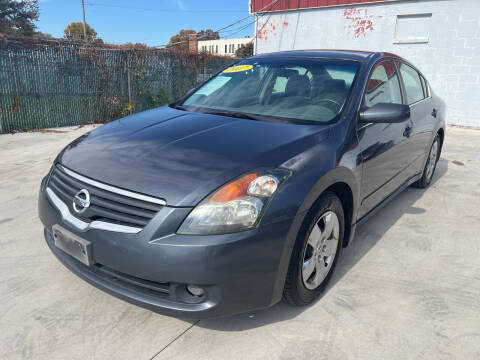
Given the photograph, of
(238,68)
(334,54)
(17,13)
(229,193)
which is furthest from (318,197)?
(17,13)

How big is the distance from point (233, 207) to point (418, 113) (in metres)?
2.78

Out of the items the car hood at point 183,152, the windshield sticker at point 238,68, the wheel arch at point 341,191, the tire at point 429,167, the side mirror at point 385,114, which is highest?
the windshield sticker at point 238,68

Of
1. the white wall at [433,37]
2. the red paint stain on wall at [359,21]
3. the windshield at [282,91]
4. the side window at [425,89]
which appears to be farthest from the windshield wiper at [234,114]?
the red paint stain on wall at [359,21]

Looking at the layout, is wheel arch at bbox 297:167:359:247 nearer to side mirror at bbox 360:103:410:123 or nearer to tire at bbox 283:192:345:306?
tire at bbox 283:192:345:306

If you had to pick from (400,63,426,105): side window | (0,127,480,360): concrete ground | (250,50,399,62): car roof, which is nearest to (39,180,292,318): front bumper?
(0,127,480,360): concrete ground

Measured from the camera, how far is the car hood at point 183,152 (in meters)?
1.88

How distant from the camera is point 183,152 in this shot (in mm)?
2125

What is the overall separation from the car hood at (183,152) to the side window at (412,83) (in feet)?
5.70

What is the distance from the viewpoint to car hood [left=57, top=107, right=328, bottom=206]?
188 centimetres

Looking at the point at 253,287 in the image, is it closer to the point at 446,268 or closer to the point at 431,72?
the point at 446,268

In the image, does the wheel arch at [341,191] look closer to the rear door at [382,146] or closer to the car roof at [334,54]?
the rear door at [382,146]

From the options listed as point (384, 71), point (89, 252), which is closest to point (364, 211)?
point (384, 71)

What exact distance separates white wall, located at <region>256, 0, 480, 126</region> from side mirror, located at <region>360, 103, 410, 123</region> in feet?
29.6

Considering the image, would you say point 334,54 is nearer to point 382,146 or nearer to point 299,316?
point 382,146
